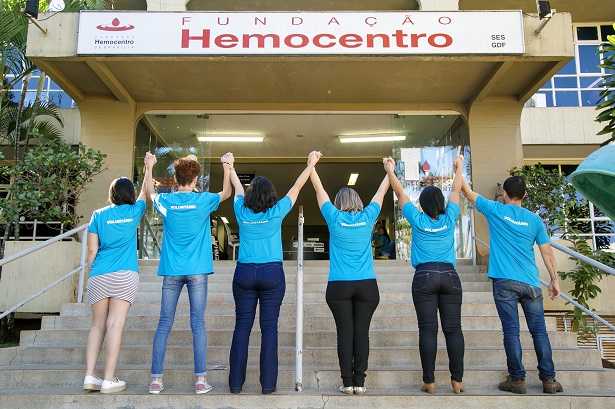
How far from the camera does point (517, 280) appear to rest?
4.38 m

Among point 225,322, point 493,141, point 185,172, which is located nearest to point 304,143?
point 493,141

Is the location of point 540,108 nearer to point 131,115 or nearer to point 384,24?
point 384,24

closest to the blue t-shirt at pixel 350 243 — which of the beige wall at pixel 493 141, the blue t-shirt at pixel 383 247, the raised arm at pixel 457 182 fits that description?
the raised arm at pixel 457 182

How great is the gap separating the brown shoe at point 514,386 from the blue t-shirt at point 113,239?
3.12 m

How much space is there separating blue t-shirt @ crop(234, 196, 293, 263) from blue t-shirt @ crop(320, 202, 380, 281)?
1.34 feet

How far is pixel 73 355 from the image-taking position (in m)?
5.14

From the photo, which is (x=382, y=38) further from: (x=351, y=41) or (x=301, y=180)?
(x=301, y=180)

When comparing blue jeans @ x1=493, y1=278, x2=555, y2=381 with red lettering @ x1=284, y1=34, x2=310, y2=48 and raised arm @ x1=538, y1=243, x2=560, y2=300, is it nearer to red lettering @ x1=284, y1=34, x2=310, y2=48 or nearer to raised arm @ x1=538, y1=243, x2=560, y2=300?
raised arm @ x1=538, y1=243, x2=560, y2=300

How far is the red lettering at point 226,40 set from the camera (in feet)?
23.7

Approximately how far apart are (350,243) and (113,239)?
6.11 ft

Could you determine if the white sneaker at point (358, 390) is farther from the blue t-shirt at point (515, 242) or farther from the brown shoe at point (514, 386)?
the blue t-shirt at point (515, 242)

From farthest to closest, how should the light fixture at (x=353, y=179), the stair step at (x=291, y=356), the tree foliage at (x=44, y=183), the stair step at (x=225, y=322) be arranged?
the light fixture at (x=353, y=179)
the tree foliage at (x=44, y=183)
the stair step at (x=225, y=322)
the stair step at (x=291, y=356)

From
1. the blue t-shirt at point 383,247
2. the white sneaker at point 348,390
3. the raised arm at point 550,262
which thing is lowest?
the white sneaker at point 348,390

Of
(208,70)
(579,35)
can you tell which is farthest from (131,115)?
(579,35)
